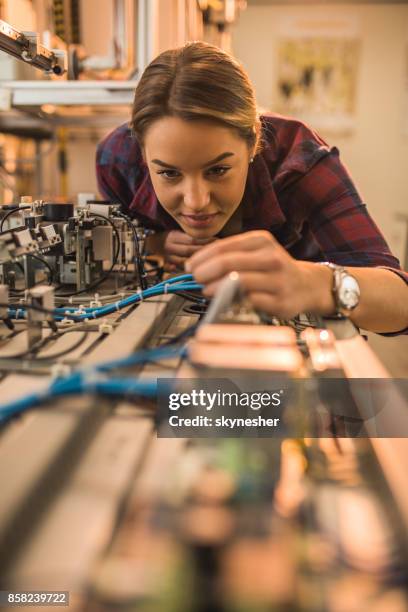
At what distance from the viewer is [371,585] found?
1.17 feet

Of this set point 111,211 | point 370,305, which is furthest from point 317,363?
point 111,211

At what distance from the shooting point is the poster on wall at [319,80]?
445cm

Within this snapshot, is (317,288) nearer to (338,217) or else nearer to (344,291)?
(344,291)

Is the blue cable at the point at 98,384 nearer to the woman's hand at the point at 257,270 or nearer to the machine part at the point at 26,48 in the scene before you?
the woman's hand at the point at 257,270

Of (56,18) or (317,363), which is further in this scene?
(56,18)

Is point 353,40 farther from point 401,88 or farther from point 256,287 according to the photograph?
point 256,287

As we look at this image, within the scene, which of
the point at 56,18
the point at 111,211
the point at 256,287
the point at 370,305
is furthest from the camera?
the point at 56,18

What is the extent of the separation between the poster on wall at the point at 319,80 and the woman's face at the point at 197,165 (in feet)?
12.0

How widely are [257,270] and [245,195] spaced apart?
Answer: 71cm

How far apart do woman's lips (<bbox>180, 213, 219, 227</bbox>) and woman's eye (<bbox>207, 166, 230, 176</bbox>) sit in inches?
5.6

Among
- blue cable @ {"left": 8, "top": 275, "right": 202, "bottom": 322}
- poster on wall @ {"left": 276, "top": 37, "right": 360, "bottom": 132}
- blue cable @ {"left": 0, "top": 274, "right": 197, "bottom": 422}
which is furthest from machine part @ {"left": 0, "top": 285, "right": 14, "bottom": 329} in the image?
poster on wall @ {"left": 276, "top": 37, "right": 360, "bottom": 132}

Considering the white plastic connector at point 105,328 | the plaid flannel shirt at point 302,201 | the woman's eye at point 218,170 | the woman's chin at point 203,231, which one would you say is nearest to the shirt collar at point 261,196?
the plaid flannel shirt at point 302,201

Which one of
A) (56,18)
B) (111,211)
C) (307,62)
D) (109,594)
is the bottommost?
(109,594)

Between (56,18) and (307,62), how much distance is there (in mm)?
2517
